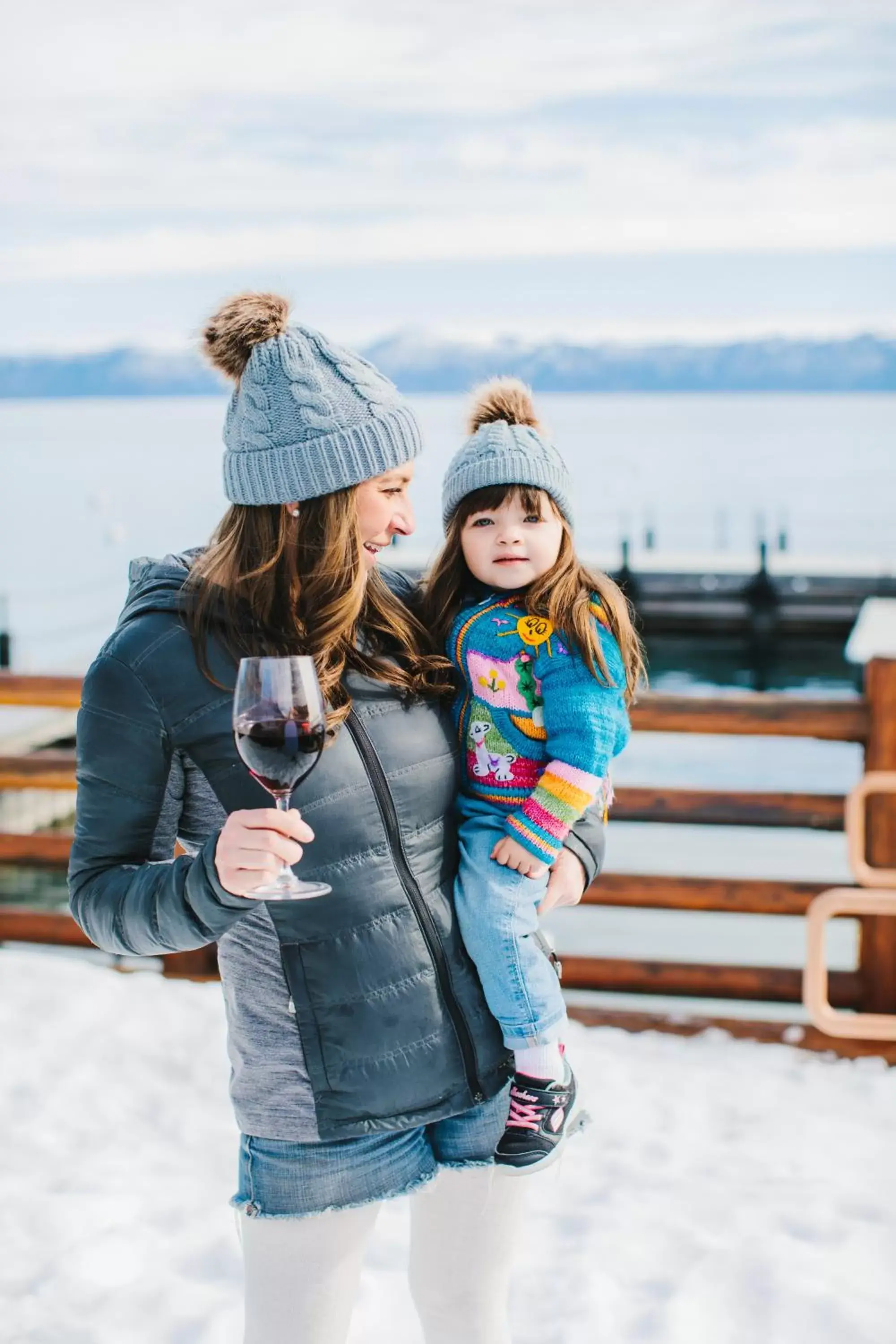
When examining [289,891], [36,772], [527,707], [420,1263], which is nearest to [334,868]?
[289,891]

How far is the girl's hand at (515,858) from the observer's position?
199 cm

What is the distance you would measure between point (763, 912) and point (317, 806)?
3.09 meters

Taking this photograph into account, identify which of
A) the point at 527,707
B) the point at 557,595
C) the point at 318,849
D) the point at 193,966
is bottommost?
the point at 193,966

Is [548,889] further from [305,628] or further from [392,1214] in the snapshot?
[392,1214]

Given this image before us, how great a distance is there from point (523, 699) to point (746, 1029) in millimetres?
2683

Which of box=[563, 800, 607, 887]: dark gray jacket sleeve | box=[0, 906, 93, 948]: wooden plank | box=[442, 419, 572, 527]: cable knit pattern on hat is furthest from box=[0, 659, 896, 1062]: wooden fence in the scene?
box=[442, 419, 572, 527]: cable knit pattern on hat

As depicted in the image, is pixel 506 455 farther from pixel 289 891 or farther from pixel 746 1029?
pixel 746 1029

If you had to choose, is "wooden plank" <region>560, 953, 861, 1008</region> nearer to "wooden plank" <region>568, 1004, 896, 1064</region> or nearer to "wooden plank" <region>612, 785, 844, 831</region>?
"wooden plank" <region>568, 1004, 896, 1064</region>

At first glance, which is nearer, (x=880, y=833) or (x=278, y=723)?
(x=278, y=723)

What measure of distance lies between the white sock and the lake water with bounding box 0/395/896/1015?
35.9 inches

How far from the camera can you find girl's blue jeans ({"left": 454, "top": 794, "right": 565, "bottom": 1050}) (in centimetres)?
191

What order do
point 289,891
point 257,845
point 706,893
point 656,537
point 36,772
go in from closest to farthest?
point 257,845
point 289,891
point 706,893
point 36,772
point 656,537

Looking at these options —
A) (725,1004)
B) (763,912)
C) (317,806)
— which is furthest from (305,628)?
(725,1004)

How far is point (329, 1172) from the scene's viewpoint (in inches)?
69.7
